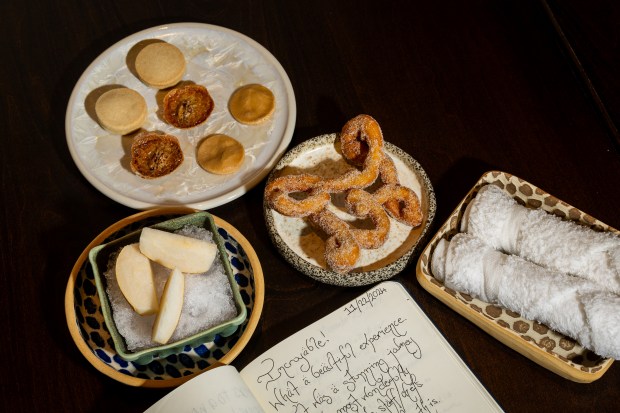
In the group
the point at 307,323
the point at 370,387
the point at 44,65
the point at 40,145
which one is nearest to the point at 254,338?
the point at 307,323

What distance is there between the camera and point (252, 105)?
1.31 meters

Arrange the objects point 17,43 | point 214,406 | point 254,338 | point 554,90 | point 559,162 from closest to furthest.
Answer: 1. point 214,406
2. point 254,338
3. point 559,162
4. point 554,90
5. point 17,43

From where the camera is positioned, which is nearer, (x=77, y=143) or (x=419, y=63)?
(x=77, y=143)

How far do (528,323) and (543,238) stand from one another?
0.53ft

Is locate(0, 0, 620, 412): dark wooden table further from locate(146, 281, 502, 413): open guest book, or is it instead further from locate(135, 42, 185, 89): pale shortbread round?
locate(135, 42, 185, 89): pale shortbread round

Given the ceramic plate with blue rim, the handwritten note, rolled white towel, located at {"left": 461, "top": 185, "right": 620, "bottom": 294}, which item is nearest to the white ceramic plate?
the ceramic plate with blue rim

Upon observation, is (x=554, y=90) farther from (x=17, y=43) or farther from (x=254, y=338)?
(x=17, y=43)

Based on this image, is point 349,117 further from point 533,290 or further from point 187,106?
point 533,290

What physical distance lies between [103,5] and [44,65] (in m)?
0.24

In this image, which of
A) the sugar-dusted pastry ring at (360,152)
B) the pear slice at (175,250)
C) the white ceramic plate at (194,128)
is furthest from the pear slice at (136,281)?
the sugar-dusted pastry ring at (360,152)

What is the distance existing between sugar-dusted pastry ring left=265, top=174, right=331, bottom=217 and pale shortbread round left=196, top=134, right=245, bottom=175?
14 centimetres

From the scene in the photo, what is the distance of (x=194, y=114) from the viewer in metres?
1.32

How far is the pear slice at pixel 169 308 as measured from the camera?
0.92m

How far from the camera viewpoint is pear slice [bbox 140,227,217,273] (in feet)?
3.21
